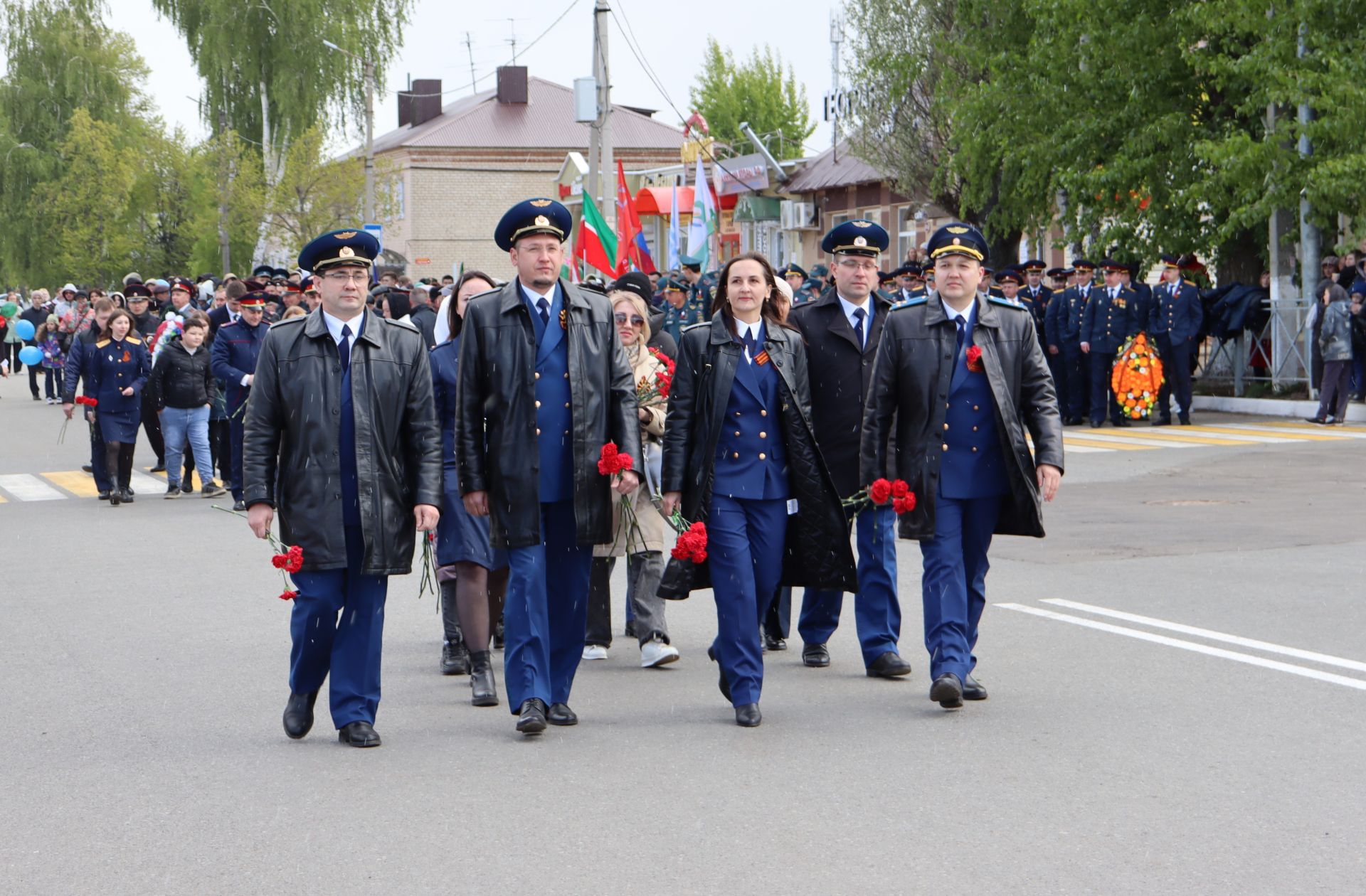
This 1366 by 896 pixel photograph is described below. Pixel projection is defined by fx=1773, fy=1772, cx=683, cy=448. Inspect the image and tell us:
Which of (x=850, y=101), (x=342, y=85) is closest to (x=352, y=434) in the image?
(x=850, y=101)

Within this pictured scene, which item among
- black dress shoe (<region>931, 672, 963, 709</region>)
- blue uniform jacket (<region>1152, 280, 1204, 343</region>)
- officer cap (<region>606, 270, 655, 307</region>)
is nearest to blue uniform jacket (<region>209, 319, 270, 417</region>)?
officer cap (<region>606, 270, 655, 307</region>)

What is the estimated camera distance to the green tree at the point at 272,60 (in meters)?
55.8

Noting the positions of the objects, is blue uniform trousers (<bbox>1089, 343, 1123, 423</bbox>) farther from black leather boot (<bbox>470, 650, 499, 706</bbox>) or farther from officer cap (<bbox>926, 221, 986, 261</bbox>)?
black leather boot (<bbox>470, 650, 499, 706</bbox>)

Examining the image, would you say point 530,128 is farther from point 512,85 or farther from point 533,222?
point 533,222

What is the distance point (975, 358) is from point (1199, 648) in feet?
6.89

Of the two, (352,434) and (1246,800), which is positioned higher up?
(352,434)

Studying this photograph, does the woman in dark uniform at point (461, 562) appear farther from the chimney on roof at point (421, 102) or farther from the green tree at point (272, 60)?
the chimney on roof at point (421, 102)

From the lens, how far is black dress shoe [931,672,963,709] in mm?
6797

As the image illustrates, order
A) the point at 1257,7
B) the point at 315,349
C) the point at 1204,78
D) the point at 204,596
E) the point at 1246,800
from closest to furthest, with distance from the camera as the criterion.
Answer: the point at 1246,800 < the point at 315,349 < the point at 204,596 < the point at 1257,7 < the point at 1204,78

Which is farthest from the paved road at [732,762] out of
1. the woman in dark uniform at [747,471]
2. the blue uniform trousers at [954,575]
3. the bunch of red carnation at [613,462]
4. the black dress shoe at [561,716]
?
the bunch of red carnation at [613,462]

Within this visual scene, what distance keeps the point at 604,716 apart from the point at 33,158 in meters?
63.6

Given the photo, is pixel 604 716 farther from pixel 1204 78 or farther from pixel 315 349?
pixel 1204 78

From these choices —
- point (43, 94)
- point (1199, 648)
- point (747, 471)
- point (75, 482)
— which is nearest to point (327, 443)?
point (747, 471)

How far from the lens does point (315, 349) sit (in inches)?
255
